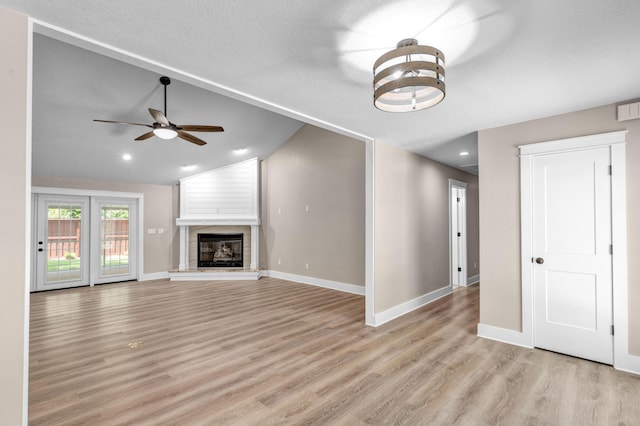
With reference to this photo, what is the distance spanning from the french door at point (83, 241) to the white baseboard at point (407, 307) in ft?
19.7

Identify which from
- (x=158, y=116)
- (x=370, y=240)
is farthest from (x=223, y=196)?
(x=370, y=240)

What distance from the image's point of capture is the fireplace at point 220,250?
7.70 meters

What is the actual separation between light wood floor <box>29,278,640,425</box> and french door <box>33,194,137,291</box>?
7.57 feet

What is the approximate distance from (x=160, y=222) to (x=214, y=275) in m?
1.91

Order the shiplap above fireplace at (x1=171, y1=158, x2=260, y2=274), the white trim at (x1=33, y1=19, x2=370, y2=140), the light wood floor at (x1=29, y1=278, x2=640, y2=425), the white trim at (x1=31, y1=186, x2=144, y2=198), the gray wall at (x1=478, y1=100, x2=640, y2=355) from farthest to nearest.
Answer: the shiplap above fireplace at (x1=171, y1=158, x2=260, y2=274) → the white trim at (x1=31, y1=186, x2=144, y2=198) → the gray wall at (x1=478, y1=100, x2=640, y2=355) → the light wood floor at (x1=29, y1=278, x2=640, y2=425) → the white trim at (x1=33, y1=19, x2=370, y2=140)

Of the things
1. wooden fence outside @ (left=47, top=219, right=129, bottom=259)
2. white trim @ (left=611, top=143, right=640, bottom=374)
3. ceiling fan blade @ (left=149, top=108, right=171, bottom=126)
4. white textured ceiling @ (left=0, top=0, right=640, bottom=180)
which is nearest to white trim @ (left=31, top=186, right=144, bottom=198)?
wooden fence outside @ (left=47, top=219, right=129, bottom=259)

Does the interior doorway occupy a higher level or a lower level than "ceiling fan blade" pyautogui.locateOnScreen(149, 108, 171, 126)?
lower

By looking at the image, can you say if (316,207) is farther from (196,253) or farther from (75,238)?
(75,238)

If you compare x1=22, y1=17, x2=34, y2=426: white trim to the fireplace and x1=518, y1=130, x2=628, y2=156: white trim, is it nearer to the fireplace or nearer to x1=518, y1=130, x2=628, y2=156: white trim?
x1=518, y1=130, x2=628, y2=156: white trim

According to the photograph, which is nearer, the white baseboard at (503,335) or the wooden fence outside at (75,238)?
the white baseboard at (503,335)

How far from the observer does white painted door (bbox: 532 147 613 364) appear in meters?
2.91

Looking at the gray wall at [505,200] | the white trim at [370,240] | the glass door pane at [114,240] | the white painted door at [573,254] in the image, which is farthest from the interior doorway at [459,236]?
the glass door pane at [114,240]

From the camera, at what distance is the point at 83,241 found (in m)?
6.62

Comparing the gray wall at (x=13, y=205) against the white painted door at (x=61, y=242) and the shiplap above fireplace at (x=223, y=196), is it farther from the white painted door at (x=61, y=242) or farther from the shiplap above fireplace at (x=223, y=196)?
the white painted door at (x=61, y=242)
